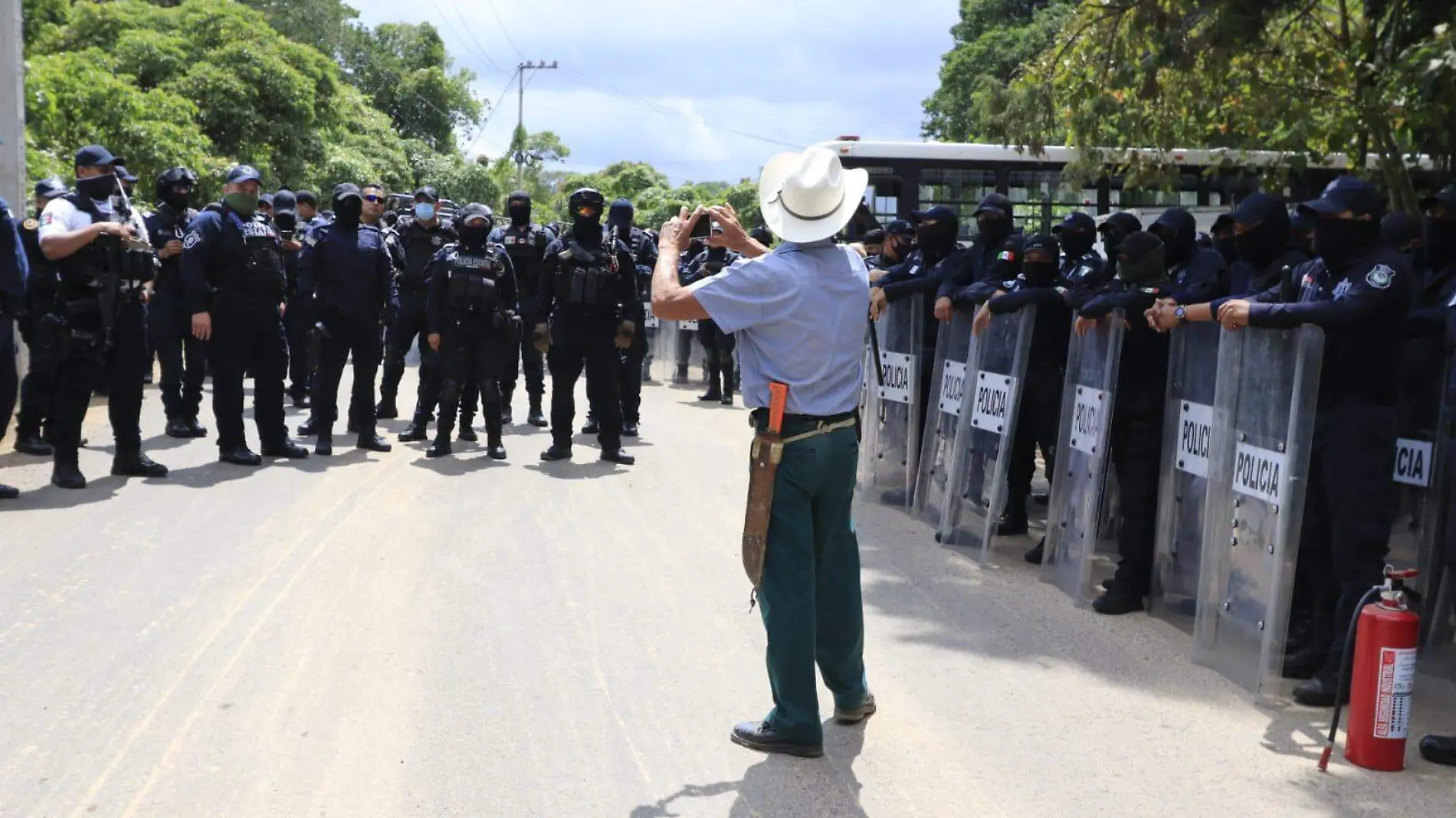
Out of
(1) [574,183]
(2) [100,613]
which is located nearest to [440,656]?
(2) [100,613]

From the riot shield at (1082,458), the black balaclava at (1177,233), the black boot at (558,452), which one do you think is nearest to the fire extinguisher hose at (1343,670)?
the riot shield at (1082,458)

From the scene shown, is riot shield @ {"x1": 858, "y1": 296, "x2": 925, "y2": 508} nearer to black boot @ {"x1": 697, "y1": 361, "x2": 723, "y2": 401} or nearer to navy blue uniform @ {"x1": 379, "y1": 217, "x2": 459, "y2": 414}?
navy blue uniform @ {"x1": 379, "y1": 217, "x2": 459, "y2": 414}

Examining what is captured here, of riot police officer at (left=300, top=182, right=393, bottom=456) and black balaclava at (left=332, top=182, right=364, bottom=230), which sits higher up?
black balaclava at (left=332, top=182, right=364, bottom=230)

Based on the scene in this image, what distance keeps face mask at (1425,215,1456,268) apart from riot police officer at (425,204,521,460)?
23.1 feet

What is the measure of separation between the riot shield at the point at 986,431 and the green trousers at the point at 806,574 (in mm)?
3110

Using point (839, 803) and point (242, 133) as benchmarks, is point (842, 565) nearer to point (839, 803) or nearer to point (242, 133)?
point (839, 803)

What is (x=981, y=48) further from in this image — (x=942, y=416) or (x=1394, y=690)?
(x=1394, y=690)

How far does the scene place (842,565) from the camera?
502 cm

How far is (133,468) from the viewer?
9906 millimetres

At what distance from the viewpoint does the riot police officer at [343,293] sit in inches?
443

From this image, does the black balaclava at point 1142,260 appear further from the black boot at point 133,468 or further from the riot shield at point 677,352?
the riot shield at point 677,352

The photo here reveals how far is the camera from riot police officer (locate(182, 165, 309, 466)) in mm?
10250

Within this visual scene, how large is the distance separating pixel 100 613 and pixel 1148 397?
512 cm

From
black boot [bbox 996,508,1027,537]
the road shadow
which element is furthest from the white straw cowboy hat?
black boot [bbox 996,508,1027,537]
